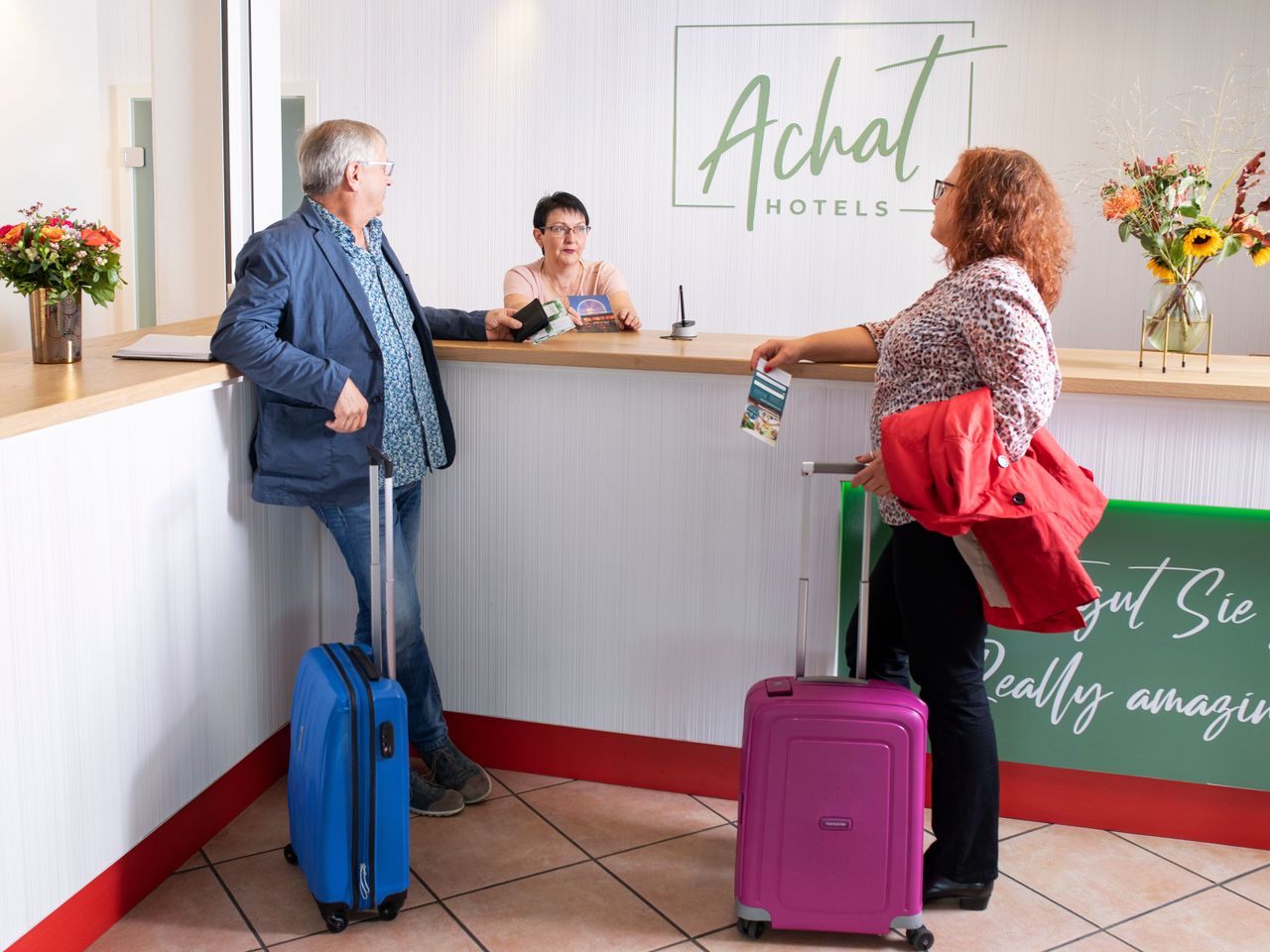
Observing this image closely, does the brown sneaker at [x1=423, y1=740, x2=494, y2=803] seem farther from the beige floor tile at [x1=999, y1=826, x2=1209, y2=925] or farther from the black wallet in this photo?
the beige floor tile at [x1=999, y1=826, x2=1209, y2=925]

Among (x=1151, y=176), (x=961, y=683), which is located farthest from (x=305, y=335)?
(x=1151, y=176)

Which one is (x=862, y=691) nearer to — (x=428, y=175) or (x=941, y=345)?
(x=941, y=345)

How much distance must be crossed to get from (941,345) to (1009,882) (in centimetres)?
117

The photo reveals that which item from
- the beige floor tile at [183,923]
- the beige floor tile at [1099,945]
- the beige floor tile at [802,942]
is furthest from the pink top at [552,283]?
the beige floor tile at [1099,945]

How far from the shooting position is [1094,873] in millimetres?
2602

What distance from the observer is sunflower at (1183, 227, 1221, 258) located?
2580mm

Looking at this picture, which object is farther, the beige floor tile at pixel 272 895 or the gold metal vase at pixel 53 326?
the gold metal vase at pixel 53 326

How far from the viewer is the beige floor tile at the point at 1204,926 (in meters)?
2.34

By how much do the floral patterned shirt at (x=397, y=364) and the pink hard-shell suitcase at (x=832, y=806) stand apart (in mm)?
889

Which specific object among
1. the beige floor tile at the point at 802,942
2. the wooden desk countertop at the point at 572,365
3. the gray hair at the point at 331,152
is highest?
the gray hair at the point at 331,152

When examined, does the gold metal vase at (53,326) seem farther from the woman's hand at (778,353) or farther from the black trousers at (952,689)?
the black trousers at (952,689)

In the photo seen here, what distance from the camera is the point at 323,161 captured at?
2539mm

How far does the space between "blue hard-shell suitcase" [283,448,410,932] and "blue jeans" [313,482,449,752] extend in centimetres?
26

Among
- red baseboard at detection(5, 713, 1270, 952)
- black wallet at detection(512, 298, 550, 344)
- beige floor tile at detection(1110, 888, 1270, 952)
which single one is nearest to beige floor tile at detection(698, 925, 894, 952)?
beige floor tile at detection(1110, 888, 1270, 952)
